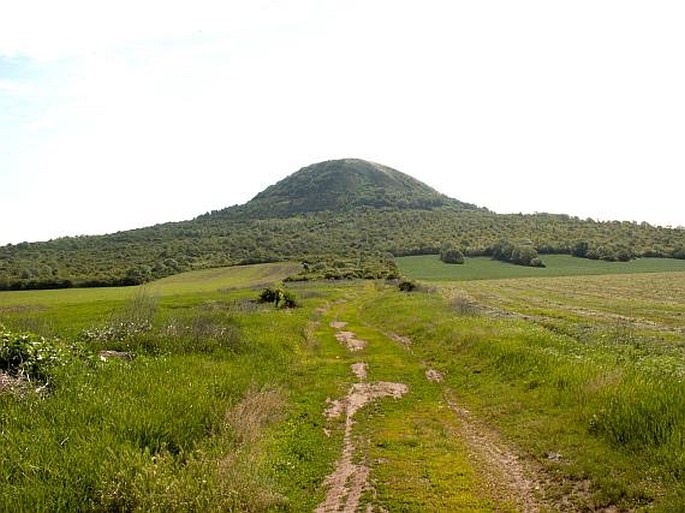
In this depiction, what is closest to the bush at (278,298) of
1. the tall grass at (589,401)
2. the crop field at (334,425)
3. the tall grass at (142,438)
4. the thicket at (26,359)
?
the crop field at (334,425)

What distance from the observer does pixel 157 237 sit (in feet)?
551

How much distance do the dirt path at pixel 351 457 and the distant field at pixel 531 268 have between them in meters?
79.9

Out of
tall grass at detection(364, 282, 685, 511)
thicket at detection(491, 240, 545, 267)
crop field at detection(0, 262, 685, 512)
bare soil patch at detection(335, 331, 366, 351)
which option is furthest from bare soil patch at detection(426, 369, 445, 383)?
thicket at detection(491, 240, 545, 267)

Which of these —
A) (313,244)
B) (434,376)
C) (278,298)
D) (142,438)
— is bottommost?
(434,376)

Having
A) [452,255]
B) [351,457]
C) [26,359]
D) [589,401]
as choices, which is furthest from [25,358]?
[452,255]

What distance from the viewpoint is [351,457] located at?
1102cm

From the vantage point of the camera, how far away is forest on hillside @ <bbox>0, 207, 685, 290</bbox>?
10600 cm

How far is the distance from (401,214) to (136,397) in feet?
616

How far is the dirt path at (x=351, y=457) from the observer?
29.0ft

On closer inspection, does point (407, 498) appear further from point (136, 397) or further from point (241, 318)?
point (241, 318)

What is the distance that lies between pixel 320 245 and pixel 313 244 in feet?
8.23

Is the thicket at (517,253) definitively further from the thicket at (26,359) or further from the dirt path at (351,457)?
the thicket at (26,359)

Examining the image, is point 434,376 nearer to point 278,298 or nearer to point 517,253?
point 278,298

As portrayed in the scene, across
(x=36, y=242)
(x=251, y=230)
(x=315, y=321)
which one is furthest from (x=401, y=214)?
(x=315, y=321)
